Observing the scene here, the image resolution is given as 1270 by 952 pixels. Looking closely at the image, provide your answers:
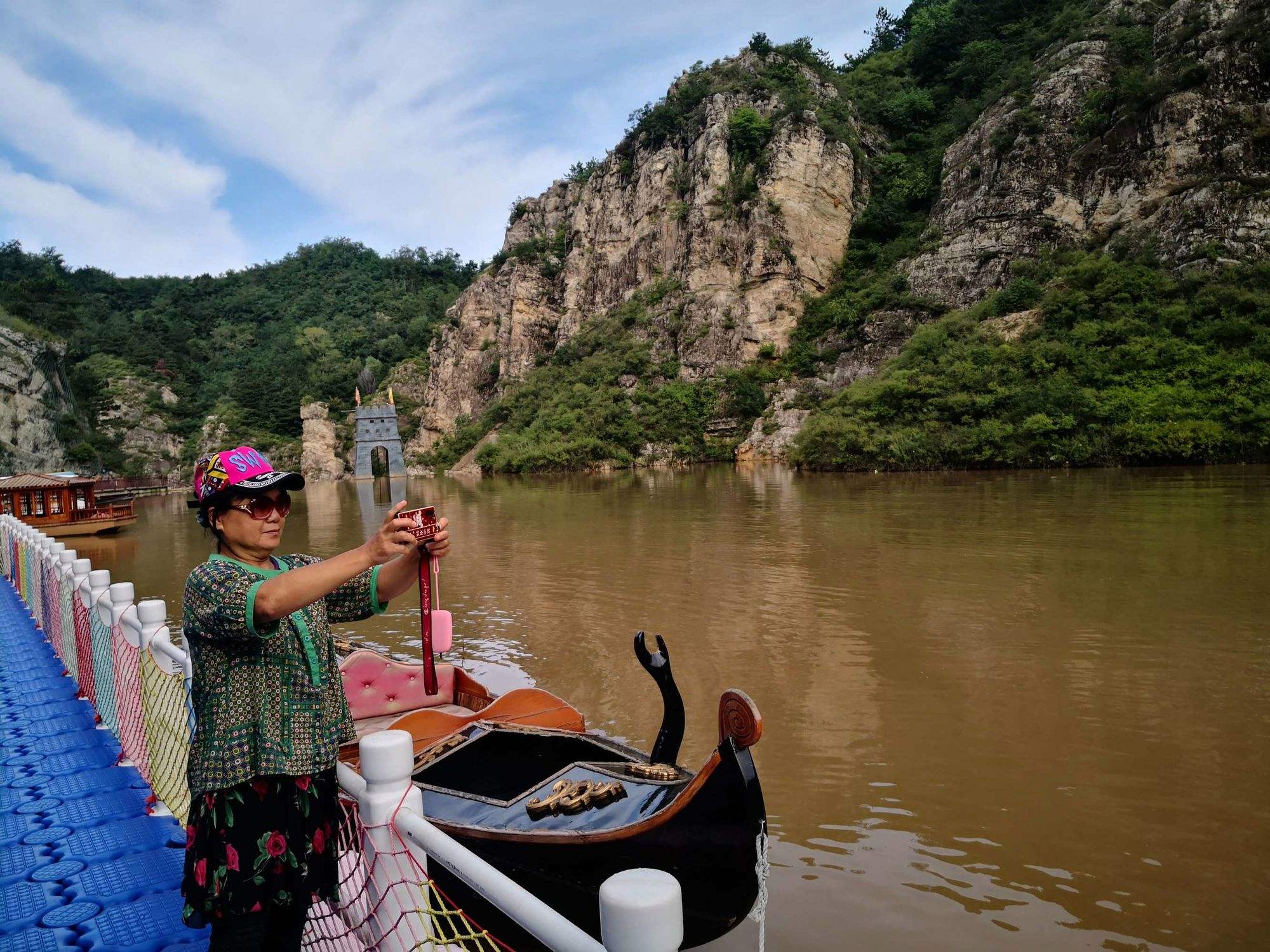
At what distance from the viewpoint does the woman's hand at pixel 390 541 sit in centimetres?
181

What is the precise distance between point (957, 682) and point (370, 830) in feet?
18.9

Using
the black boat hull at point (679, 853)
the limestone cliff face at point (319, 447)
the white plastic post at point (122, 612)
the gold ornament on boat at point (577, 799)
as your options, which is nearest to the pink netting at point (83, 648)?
the white plastic post at point (122, 612)

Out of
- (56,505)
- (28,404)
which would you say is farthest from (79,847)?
(28,404)

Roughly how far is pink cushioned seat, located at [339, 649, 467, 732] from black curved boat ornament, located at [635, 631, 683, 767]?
1449 millimetres

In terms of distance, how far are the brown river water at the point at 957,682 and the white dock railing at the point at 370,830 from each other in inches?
80.6

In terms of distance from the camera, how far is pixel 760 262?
4025 centimetres

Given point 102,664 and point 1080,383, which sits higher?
point 1080,383

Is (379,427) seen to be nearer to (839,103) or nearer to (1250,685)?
(839,103)

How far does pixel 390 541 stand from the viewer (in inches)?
73.0

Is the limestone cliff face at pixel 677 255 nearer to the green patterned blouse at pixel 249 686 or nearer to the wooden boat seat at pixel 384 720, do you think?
the wooden boat seat at pixel 384 720

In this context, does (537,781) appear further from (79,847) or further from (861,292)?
(861,292)

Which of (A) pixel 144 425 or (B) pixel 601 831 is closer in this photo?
(B) pixel 601 831

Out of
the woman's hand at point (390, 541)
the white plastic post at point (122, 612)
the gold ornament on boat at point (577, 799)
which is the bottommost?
the gold ornament on boat at point (577, 799)

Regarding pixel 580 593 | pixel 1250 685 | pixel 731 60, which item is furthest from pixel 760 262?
pixel 1250 685
